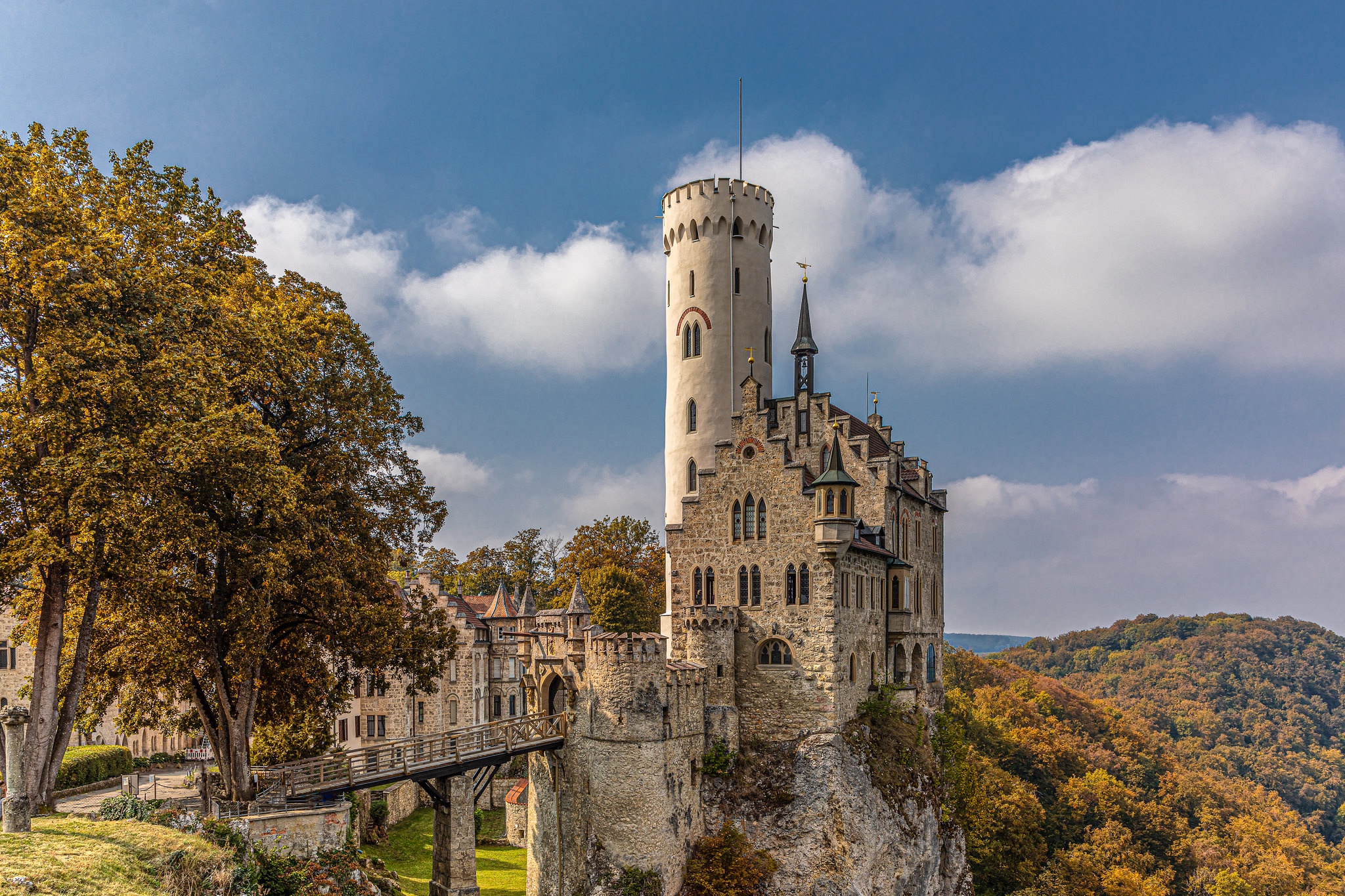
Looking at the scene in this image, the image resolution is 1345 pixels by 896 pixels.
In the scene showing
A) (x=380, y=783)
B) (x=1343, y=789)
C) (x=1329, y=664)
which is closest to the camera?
(x=380, y=783)

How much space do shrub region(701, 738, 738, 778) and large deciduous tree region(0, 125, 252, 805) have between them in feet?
70.5

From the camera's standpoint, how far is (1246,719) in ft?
384

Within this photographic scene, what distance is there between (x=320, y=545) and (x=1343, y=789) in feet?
419

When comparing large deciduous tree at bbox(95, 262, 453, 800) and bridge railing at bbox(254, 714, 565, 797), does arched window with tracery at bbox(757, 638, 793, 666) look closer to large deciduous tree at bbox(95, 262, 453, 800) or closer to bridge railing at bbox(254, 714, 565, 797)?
bridge railing at bbox(254, 714, 565, 797)

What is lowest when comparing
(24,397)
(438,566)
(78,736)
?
(78,736)

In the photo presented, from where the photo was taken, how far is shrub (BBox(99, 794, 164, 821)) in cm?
2197

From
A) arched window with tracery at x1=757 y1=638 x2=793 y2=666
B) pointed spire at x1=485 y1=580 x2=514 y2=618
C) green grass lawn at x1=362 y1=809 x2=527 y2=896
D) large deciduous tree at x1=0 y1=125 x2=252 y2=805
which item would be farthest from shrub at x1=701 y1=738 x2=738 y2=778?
pointed spire at x1=485 y1=580 x2=514 y2=618

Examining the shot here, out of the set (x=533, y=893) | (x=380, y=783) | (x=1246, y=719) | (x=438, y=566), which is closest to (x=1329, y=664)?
(x=1246, y=719)

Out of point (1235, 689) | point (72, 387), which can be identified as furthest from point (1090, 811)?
point (1235, 689)

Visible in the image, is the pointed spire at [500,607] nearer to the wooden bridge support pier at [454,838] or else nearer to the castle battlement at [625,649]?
the castle battlement at [625,649]

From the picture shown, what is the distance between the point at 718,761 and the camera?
115 ft

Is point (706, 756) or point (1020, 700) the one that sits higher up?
point (706, 756)

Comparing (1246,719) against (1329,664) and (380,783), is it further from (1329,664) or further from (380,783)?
(380,783)

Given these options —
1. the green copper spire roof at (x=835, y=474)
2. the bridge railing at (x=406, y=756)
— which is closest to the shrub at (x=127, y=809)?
the bridge railing at (x=406, y=756)
